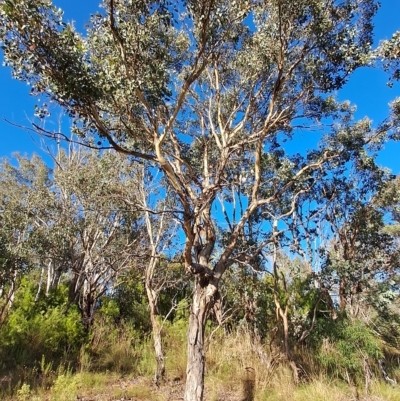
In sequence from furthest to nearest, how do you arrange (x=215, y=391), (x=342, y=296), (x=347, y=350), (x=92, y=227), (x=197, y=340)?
1. (x=92, y=227)
2. (x=342, y=296)
3. (x=347, y=350)
4. (x=215, y=391)
5. (x=197, y=340)

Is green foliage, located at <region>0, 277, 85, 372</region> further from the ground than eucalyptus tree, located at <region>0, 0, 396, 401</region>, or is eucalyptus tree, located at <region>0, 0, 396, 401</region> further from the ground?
eucalyptus tree, located at <region>0, 0, 396, 401</region>

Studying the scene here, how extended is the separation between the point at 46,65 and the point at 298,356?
307 inches

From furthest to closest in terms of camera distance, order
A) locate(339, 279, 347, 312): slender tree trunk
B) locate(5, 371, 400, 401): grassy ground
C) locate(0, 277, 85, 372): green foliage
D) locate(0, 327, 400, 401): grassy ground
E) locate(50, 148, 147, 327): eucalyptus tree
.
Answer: locate(50, 148, 147, 327): eucalyptus tree → locate(339, 279, 347, 312): slender tree trunk → locate(0, 277, 85, 372): green foliage → locate(0, 327, 400, 401): grassy ground → locate(5, 371, 400, 401): grassy ground

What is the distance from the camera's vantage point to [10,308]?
1024 centimetres

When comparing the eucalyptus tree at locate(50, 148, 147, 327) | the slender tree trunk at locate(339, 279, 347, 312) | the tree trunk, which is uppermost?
the eucalyptus tree at locate(50, 148, 147, 327)

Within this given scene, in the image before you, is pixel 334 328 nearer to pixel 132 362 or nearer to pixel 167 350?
pixel 167 350

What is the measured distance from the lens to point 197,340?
17.4 feet

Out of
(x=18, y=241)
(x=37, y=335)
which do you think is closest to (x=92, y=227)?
(x=18, y=241)

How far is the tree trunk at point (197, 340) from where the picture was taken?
16.5ft

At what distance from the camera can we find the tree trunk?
5035mm

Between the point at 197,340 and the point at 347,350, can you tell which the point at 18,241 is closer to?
the point at 197,340

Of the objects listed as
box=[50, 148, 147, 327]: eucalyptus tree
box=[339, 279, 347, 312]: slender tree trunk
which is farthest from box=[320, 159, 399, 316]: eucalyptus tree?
box=[50, 148, 147, 327]: eucalyptus tree

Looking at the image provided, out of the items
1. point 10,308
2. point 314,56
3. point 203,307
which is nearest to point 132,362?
point 10,308

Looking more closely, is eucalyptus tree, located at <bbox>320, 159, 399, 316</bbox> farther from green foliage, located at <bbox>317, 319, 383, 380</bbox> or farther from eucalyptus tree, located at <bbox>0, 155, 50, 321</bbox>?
eucalyptus tree, located at <bbox>0, 155, 50, 321</bbox>
